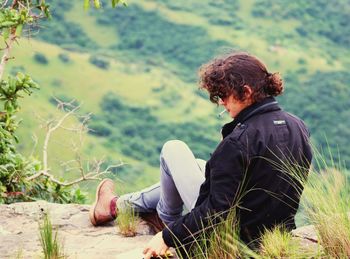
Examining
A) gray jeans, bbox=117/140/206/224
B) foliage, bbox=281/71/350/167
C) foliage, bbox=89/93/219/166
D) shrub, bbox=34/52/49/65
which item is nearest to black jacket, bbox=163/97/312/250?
gray jeans, bbox=117/140/206/224

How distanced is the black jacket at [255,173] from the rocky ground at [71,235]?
0.27m

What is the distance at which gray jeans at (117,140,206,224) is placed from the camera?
4.05 metres

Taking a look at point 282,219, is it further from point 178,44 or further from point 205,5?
point 205,5

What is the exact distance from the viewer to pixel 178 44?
310ft

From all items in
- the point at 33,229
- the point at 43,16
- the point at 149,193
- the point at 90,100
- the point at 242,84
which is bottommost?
the point at 90,100

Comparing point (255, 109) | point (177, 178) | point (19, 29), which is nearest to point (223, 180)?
point (255, 109)

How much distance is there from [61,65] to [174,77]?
12.1m

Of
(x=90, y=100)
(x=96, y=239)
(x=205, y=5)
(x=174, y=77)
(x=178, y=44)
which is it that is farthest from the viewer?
(x=205, y=5)

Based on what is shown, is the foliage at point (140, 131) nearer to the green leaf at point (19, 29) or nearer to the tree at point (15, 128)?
the tree at point (15, 128)

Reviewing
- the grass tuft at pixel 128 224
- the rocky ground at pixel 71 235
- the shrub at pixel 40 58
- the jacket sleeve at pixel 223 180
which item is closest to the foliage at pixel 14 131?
the rocky ground at pixel 71 235

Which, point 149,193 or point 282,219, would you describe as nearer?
point 282,219

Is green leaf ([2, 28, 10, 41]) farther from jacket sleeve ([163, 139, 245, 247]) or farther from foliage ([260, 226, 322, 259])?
foliage ([260, 226, 322, 259])

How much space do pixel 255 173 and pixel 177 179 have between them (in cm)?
77

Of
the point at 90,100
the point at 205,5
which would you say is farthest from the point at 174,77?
the point at 205,5
